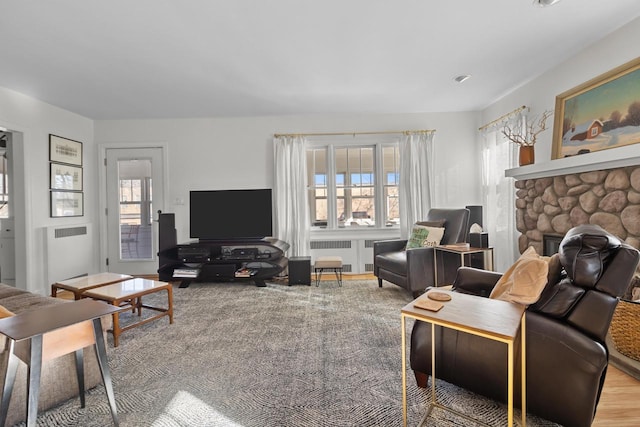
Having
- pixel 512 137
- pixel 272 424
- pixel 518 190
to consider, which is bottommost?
pixel 272 424

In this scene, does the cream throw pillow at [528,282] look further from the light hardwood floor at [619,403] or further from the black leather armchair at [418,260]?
the black leather armchair at [418,260]

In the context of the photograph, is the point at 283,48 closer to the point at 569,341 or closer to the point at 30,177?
the point at 569,341

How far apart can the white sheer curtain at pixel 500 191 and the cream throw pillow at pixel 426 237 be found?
0.93 m

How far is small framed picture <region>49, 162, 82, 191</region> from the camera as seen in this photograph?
13.3 ft

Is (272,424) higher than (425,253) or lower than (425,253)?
lower

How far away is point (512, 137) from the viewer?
12.4 ft

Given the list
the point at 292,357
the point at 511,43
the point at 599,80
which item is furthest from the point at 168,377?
the point at 599,80

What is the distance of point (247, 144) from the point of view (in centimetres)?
473

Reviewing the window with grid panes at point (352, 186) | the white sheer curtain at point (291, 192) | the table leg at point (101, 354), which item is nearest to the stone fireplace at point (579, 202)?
the window with grid panes at point (352, 186)

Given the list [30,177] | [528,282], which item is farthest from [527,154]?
[30,177]

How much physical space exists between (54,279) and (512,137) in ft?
19.6

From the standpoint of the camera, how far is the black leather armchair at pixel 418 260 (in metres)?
3.31

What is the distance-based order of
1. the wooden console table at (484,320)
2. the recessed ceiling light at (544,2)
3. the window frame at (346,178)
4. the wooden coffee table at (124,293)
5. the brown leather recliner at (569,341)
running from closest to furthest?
the wooden console table at (484,320), the brown leather recliner at (569,341), the recessed ceiling light at (544,2), the wooden coffee table at (124,293), the window frame at (346,178)

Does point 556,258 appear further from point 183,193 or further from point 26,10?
point 183,193
